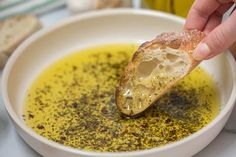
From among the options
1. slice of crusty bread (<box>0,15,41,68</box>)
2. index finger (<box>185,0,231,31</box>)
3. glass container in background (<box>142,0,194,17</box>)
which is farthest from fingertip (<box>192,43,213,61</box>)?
slice of crusty bread (<box>0,15,41,68</box>)

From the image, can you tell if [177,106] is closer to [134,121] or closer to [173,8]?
[134,121]

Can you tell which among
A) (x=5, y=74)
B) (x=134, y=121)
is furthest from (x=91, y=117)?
(x=5, y=74)

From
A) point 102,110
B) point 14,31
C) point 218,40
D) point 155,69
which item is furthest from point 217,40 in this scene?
point 14,31

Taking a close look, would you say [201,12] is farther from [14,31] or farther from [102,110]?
[14,31]

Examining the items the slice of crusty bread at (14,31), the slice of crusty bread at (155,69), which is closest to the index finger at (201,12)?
the slice of crusty bread at (155,69)

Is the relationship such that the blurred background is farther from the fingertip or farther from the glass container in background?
Result: the fingertip

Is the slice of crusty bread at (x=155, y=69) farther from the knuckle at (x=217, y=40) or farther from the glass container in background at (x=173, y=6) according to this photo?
the glass container in background at (x=173, y=6)
